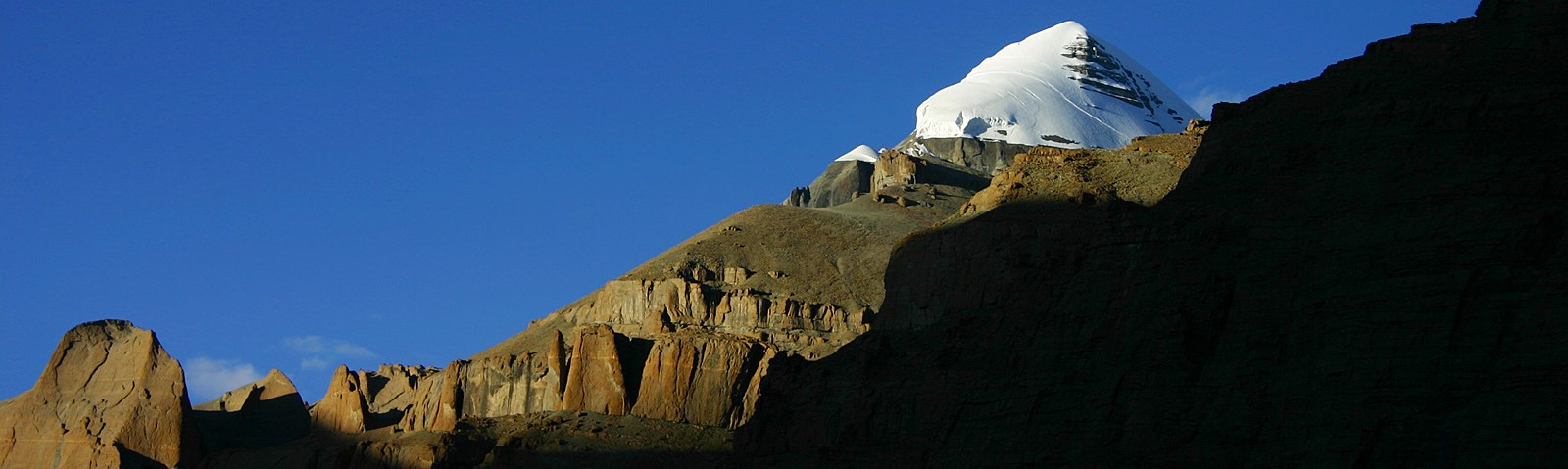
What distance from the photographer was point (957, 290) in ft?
304

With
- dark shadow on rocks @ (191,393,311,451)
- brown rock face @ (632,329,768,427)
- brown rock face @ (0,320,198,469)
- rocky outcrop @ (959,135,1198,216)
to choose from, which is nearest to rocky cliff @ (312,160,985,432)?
brown rock face @ (632,329,768,427)

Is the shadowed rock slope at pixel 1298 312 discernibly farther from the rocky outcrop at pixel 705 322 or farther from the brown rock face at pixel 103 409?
the brown rock face at pixel 103 409

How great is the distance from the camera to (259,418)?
166 m

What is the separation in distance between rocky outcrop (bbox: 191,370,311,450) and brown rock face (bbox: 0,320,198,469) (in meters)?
4.38

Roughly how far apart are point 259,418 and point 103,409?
2045cm

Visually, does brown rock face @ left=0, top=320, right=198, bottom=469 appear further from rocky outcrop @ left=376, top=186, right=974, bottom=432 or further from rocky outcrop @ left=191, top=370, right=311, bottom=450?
rocky outcrop @ left=376, top=186, right=974, bottom=432

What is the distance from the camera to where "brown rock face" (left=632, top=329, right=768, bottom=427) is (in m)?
116

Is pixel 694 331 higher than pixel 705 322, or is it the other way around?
pixel 705 322

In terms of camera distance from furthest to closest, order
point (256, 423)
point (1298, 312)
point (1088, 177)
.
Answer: point (256, 423) → point (1088, 177) → point (1298, 312)

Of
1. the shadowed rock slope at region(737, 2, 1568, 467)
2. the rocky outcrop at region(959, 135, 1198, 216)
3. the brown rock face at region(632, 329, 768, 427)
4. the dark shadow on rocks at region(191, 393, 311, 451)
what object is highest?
the dark shadow on rocks at region(191, 393, 311, 451)

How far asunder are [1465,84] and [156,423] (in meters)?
92.7

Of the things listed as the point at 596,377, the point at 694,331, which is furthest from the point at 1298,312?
the point at 694,331

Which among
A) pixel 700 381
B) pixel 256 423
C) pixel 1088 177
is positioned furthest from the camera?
pixel 256 423

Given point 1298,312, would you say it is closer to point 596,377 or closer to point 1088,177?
point 1088,177
